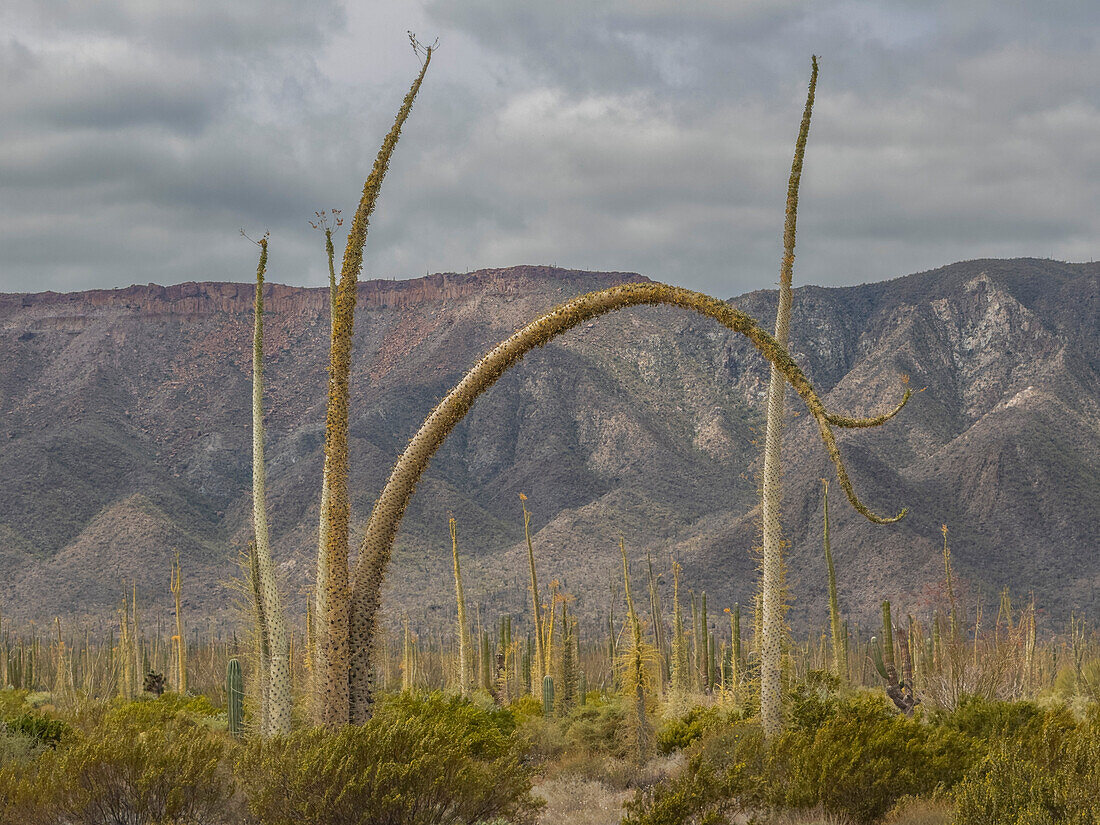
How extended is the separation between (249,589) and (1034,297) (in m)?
116

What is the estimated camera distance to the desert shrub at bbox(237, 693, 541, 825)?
7.79 meters

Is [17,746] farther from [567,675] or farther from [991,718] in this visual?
[567,675]

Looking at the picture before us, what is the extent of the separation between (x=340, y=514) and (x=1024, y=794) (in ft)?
17.7

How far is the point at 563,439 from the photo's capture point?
366 feet

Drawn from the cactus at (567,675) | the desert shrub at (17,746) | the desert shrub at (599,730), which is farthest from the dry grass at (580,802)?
the cactus at (567,675)

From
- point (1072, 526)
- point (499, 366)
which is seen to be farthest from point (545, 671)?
point (1072, 526)

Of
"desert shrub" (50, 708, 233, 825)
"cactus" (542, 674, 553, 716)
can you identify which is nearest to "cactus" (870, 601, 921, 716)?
"cactus" (542, 674, 553, 716)

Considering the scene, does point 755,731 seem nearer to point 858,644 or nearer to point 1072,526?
point 858,644

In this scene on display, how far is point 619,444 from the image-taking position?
107 m

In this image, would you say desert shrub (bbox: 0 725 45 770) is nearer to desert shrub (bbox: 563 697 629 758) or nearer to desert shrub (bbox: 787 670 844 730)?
desert shrub (bbox: 787 670 844 730)

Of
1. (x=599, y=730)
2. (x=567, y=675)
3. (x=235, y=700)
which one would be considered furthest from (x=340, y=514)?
(x=567, y=675)

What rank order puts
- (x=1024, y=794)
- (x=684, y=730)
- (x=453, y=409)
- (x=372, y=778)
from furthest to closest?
(x=684, y=730)
(x=372, y=778)
(x=1024, y=794)
(x=453, y=409)

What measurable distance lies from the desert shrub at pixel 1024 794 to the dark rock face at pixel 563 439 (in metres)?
51.3

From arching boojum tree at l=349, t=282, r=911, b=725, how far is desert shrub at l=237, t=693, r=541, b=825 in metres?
0.31
